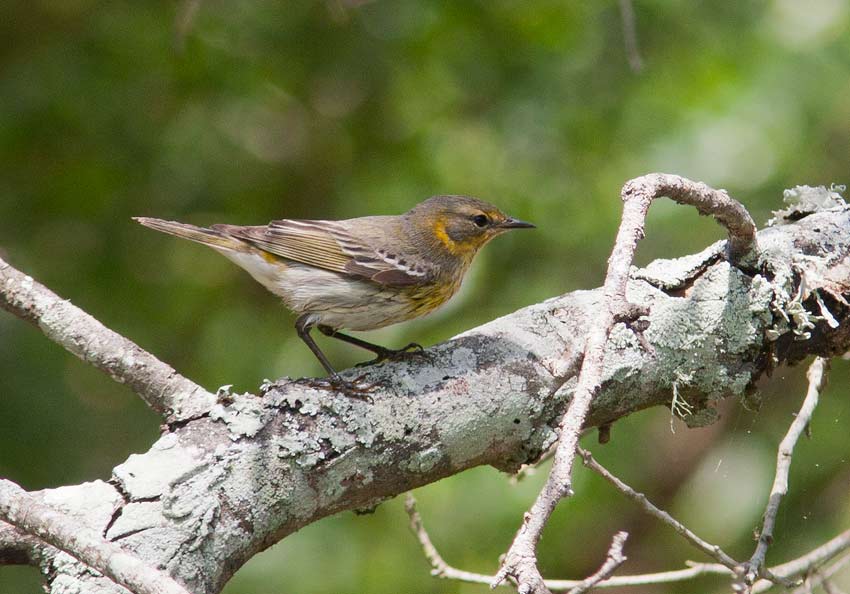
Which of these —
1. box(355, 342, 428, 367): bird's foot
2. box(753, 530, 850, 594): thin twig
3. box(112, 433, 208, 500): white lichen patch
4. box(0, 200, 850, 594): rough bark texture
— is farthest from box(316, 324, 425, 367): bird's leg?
box(753, 530, 850, 594): thin twig

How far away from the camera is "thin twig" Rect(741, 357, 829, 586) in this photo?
8.90 ft

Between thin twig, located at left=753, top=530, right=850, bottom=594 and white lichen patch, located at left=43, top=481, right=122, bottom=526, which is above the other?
white lichen patch, located at left=43, top=481, right=122, bottom=526

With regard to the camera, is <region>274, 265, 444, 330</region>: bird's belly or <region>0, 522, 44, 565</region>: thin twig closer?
<region>0, 522, 44, 565</region>: thin twig

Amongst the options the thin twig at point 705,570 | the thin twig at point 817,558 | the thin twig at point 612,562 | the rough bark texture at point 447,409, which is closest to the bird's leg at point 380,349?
the rough bark texture at point 447,409

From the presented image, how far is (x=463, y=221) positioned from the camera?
466cm

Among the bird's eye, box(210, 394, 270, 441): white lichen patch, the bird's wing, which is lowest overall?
box(210, 394, 270, 441): white lichen patch

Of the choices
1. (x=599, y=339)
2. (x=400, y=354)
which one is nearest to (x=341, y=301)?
(x=400, y=354)

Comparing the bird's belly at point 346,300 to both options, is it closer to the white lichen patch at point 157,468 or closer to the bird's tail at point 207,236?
the bird's tail at point 207,236

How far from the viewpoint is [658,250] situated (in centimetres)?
578

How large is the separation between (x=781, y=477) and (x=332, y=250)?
2136 millimetres

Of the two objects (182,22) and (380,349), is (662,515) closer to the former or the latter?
(380,349)

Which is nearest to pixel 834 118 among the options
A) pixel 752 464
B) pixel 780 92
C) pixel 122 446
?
pixel 780 92

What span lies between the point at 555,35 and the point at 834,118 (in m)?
1.72

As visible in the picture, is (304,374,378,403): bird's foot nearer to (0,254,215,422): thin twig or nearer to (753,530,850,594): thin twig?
(0,254,215,422): thin twig
